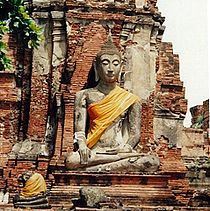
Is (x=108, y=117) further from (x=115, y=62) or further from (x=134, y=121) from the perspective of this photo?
(x=115, y=62)

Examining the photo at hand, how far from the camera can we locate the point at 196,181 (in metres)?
13.5

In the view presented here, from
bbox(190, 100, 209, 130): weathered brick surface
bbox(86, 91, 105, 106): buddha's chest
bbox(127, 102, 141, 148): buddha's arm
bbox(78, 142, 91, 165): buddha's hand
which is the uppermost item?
bbox(190, 100, 209, 130): weathered brick surface

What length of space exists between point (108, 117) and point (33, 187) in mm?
2023

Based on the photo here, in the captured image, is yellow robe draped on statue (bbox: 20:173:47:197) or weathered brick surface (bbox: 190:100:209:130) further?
weathered brick surface (bbox: 190:100:209:130)

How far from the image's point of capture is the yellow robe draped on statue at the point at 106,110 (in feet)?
32.7

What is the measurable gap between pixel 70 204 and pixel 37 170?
2.04 metres

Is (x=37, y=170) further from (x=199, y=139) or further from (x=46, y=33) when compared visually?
(x=199, y=139)

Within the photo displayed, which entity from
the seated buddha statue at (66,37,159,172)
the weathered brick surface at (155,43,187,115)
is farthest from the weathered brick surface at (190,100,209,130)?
the seated buddha statue at (66,37,159,172)

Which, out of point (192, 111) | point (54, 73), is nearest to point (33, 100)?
point (54, 73)

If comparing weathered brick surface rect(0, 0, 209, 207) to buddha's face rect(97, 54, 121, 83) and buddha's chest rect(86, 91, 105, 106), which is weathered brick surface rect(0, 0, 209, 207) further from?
buddha's face rect(97, 54, 121, 83)

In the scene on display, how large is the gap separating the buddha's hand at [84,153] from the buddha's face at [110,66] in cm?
131

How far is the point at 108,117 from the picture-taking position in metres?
10.1

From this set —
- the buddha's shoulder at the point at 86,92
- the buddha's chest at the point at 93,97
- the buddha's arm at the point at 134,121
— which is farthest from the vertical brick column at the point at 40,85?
the buddha's arm at the point at 134,121

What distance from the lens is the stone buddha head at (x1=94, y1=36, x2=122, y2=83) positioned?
10148mm
